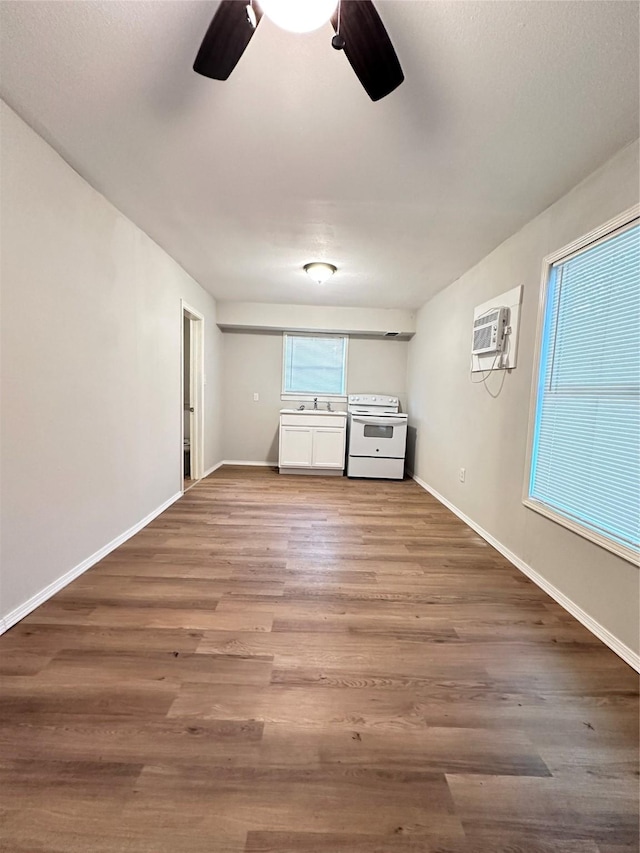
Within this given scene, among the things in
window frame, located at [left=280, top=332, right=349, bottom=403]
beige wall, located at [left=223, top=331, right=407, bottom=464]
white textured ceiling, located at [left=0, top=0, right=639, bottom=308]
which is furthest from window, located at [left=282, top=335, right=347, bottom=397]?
white textured ceiling, located at [left=0, top=0, right=639, bottom=308]

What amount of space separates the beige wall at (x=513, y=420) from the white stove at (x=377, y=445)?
1.11 ft

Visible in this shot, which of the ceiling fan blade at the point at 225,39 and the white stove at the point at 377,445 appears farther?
the white stove at the point at 377,445

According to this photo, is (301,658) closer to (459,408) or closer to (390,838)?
(390,838)

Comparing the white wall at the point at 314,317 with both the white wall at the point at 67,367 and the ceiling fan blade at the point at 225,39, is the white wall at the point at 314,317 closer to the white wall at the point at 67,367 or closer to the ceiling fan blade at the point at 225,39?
the white wall at the point at 67,367

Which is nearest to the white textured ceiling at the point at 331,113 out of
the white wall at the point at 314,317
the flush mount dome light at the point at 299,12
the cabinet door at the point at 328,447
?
the flush mount dome light at the point at 299,12

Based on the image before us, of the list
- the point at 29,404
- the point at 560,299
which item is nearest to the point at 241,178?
the point at 29,404

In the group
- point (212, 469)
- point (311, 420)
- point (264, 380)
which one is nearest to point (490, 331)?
point (311, 420)

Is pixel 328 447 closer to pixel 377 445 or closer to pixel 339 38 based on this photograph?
pixel 377 445

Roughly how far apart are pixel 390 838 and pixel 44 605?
1756mm

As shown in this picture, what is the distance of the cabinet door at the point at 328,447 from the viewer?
4.64 meters

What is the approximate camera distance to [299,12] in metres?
0.91

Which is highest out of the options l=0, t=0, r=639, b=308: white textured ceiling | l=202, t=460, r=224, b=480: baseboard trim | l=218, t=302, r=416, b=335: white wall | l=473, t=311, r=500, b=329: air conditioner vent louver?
l=0, t=0, r=639, b=308: white textured ceiling

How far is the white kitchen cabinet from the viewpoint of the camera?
183 inches

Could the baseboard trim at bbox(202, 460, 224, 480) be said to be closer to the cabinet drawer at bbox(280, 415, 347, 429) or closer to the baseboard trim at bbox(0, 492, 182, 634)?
the cabinet drawer at bbox(280, 415, 347, 429)
